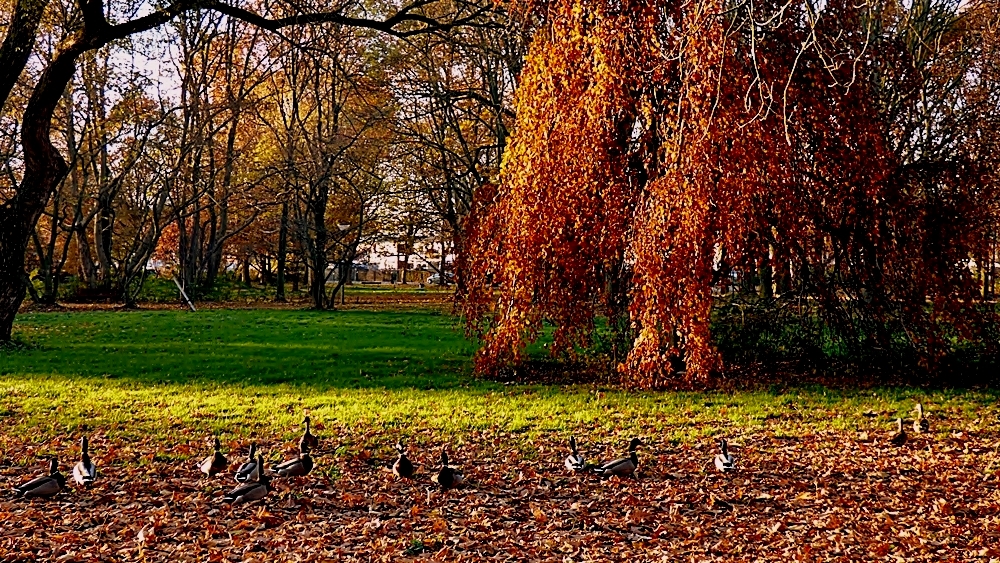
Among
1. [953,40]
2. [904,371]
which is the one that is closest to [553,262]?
[904,371]

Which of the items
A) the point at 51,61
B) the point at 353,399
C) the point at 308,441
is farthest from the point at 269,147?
the point at 308,441

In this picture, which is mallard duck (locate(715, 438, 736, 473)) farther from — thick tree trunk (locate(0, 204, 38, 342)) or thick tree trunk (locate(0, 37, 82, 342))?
thick tree trunk (locate(0, 37, 82, 342))

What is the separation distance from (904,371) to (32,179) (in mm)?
10967

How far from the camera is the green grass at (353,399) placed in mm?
6121

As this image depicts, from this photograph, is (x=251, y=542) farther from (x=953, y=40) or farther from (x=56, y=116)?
(x=56, y=116)

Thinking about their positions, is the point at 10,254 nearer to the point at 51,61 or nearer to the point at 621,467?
the point at 51,61

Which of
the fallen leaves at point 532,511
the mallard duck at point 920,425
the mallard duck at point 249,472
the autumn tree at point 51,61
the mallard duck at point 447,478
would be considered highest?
the autumn tree at point 51,61

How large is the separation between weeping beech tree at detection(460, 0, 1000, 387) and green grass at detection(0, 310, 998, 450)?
1.80 feet

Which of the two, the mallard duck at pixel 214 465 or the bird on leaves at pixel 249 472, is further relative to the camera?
the mallard duck at pixel 214 465

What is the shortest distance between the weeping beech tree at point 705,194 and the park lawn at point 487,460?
0.80 m

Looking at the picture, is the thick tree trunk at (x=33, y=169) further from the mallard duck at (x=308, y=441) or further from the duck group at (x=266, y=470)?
the mallard duck at (x=308, y=441)

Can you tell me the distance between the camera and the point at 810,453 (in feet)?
17.5

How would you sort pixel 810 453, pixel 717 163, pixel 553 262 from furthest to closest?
pixel 553 262 → pixel 717 163 → pixel 810 453

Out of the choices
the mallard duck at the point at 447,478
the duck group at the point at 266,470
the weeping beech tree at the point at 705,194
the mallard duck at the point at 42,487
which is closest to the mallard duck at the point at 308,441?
the duck group at the point at 266,470
